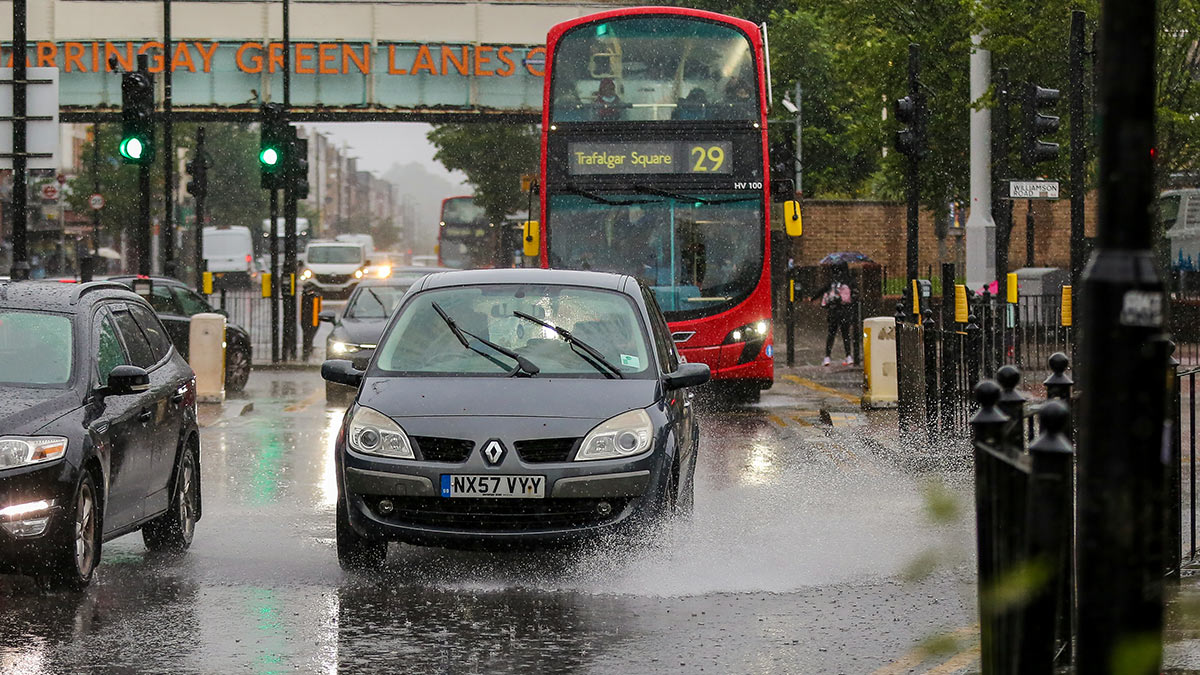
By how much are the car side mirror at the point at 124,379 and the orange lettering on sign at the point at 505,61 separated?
33733 millimetres

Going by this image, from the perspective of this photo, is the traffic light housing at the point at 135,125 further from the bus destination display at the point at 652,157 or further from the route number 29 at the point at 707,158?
the route number 29 at the point at 707,158

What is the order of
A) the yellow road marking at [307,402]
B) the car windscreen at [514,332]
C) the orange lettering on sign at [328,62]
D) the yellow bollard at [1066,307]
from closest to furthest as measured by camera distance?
the car windscreen at [514,332] < the yellow bollard at [1066,307] < the yellow road marking at [307,402] < the orange lettering on sign at [328,62]

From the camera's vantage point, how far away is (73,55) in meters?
41.8

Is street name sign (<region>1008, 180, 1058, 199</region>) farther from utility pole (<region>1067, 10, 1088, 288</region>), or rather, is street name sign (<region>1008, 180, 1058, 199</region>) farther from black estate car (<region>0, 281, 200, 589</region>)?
black estate car (<region>0, 281, 200, 589</region>)

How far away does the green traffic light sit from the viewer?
70.6 feet

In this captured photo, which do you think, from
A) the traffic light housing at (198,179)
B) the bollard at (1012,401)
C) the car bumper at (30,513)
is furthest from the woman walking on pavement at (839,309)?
the bollard at (1012,401)

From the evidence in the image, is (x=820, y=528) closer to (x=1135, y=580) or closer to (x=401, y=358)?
(x=401, y=358)

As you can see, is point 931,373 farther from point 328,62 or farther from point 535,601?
point 328,62

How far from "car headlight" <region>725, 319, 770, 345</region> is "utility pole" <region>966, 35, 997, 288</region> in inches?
350

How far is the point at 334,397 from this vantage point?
69.6ft

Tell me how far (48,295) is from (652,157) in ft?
39.2

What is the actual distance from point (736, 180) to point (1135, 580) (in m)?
17.5

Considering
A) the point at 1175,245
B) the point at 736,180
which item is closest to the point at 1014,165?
the point at 1175,245

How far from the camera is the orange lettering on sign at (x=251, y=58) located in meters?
41.6
